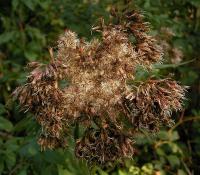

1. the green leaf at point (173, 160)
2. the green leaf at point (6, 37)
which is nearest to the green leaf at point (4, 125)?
the green leaf at point (6, 37)

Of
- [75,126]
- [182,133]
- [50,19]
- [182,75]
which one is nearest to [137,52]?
[75,126]

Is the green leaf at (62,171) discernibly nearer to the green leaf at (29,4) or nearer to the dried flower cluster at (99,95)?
the dried flower cluster at (99,95)

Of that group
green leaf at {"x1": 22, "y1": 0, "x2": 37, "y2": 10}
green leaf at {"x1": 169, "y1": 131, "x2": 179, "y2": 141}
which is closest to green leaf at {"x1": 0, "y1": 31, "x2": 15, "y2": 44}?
green leaf at {"x1": 22, "y1": 0, "x2": 37, "y2": 10}

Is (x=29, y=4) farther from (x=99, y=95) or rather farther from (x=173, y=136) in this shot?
(x=99, y=95)

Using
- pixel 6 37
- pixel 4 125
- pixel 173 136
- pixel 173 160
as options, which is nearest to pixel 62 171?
pixel 4 125

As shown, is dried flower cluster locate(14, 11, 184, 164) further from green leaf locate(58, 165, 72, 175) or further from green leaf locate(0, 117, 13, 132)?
green leaf locate(0, 117, 13, 132)
